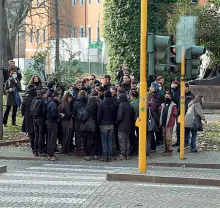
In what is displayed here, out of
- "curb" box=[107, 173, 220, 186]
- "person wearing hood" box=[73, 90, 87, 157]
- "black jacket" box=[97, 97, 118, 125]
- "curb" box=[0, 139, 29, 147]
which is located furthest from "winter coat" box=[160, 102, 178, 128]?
"curb" box=[0, 139, 29, 147]

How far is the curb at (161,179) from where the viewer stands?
42.2ft

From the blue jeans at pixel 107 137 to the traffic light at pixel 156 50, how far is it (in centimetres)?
392

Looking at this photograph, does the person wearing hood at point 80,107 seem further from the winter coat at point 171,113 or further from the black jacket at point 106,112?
the winter coat at point 171,113

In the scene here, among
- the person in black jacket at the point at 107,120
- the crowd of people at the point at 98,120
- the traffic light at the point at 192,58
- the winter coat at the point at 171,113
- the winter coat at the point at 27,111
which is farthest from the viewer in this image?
the winter coat at the point at 27,111

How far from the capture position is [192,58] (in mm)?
15211

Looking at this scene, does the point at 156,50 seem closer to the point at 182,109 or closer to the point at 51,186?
the point at 182,109

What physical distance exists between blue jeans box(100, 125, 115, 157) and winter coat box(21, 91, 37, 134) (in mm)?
2004

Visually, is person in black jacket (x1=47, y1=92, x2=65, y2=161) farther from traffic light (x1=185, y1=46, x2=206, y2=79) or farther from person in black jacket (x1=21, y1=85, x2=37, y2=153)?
traffic light (x1=185, y1=46, x2=206, y2=79)

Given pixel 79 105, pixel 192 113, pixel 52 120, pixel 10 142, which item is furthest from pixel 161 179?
pixel 10 142

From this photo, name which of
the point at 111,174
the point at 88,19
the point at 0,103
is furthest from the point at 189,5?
the point at 88,19

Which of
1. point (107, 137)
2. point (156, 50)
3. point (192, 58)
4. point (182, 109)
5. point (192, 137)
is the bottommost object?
point (192, 137)

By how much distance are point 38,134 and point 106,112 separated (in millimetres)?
1973

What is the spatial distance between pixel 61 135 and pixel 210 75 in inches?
912

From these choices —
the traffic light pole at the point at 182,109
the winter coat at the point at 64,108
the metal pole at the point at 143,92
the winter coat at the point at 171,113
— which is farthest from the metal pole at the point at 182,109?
the winter coat at the point at 64,108
